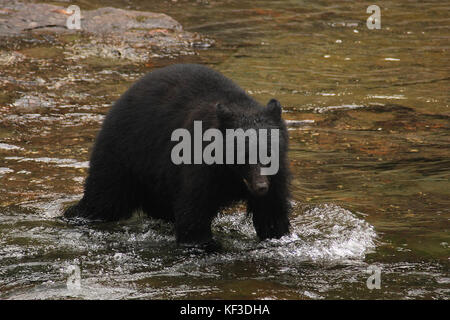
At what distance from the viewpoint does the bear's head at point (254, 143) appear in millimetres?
5672

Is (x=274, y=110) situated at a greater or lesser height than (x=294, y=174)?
greater

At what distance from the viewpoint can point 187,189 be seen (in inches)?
243

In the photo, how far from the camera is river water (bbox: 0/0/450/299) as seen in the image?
224 inches

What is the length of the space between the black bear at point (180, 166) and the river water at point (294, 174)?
0.21 metres

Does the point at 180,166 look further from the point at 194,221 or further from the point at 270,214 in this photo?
the point at 270,214

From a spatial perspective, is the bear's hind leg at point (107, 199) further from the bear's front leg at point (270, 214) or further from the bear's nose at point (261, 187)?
the bear's nose at point (261, 187)

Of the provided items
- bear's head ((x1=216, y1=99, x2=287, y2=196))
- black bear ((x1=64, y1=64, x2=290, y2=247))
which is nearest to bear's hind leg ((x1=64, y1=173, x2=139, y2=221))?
black bear ((x1=64, y1=64, x2=290, y2=247))

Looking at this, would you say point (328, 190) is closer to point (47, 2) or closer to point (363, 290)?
point (363, 290)

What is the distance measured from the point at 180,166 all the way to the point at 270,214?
Answer: 0.84 meters

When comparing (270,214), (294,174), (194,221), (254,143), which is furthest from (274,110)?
(294,174)

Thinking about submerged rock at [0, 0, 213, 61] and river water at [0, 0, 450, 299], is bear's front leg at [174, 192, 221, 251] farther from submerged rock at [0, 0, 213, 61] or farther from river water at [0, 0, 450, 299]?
submerged rock at [0, 0, 213, 61]

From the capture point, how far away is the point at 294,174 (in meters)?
8.39

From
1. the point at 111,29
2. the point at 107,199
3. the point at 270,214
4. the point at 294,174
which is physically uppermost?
the point at 111,29
